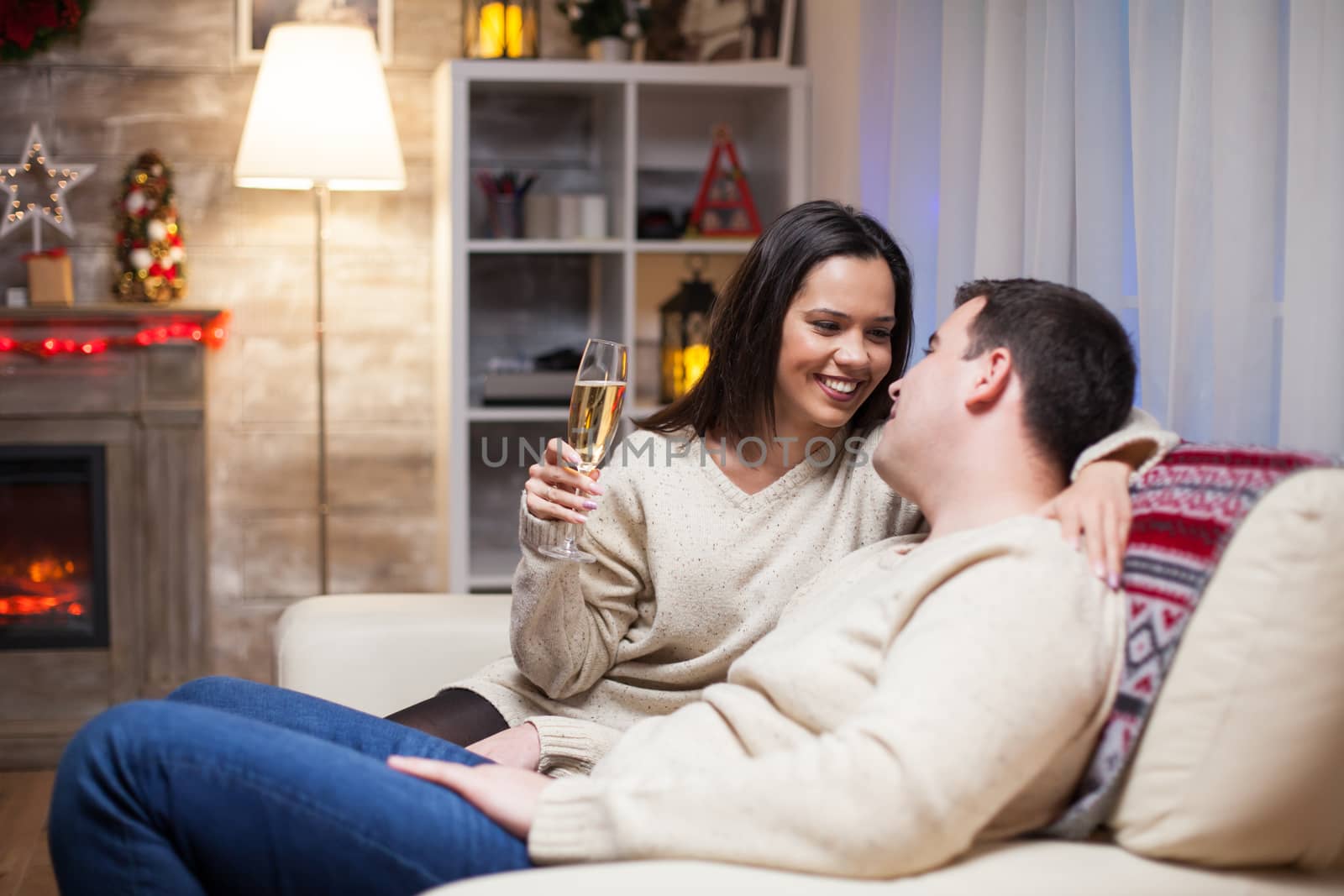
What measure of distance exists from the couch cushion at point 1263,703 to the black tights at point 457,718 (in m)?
0.97

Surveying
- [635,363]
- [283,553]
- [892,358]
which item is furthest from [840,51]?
[283,553]

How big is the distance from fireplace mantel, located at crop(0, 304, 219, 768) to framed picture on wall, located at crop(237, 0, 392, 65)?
759mm

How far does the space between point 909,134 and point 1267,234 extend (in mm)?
1057

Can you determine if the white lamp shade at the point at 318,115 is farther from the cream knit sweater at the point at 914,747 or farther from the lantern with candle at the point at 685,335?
the cream knit sweater at the point at 914,747

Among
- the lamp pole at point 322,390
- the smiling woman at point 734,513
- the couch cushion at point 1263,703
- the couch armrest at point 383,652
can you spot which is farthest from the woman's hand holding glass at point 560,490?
the lamp pole at point 322,390

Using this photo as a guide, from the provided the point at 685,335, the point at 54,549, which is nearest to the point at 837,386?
the point at 685,335

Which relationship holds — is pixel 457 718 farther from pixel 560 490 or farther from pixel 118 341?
pixel 118 341

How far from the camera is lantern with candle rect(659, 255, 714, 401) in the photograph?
3.27 metres

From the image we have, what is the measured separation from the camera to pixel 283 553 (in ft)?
11.8

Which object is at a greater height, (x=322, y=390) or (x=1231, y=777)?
(x=322, y=390)

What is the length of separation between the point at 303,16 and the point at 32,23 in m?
0.68

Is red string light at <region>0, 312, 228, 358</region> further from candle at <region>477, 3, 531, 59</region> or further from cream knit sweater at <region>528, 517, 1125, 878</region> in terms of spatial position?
cream knit sweater at <region>528, 517, 1125, 878</region>

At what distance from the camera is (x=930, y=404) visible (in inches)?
52.6

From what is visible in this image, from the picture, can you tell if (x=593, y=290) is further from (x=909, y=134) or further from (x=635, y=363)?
(x=909, y=134)
